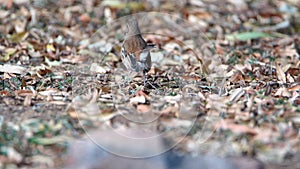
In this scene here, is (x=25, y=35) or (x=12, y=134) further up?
(x=25, y=35)

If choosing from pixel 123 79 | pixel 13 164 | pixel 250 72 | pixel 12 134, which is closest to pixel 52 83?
pixel 123 79

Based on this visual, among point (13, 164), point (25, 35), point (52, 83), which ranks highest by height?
point (25, 35)

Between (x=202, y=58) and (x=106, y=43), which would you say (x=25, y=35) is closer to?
(x=106, y=43)

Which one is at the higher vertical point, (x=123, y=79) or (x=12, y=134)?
(x=123, y=79)

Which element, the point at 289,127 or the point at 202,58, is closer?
the point at 289,127

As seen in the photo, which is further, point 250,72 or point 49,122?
point 250,72

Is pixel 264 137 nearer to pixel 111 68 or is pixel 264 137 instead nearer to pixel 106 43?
pixel 111 68

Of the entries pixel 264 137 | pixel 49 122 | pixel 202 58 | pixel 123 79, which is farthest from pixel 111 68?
pixel 264 137

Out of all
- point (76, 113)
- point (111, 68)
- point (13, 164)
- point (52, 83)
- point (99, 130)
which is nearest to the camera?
point (13, 164)

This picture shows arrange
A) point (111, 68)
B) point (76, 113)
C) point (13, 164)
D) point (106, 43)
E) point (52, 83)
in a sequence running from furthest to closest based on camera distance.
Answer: point (106, 43) → point (111, 68) → point (52, 83) → point (76, 113) → point (13, 164)
